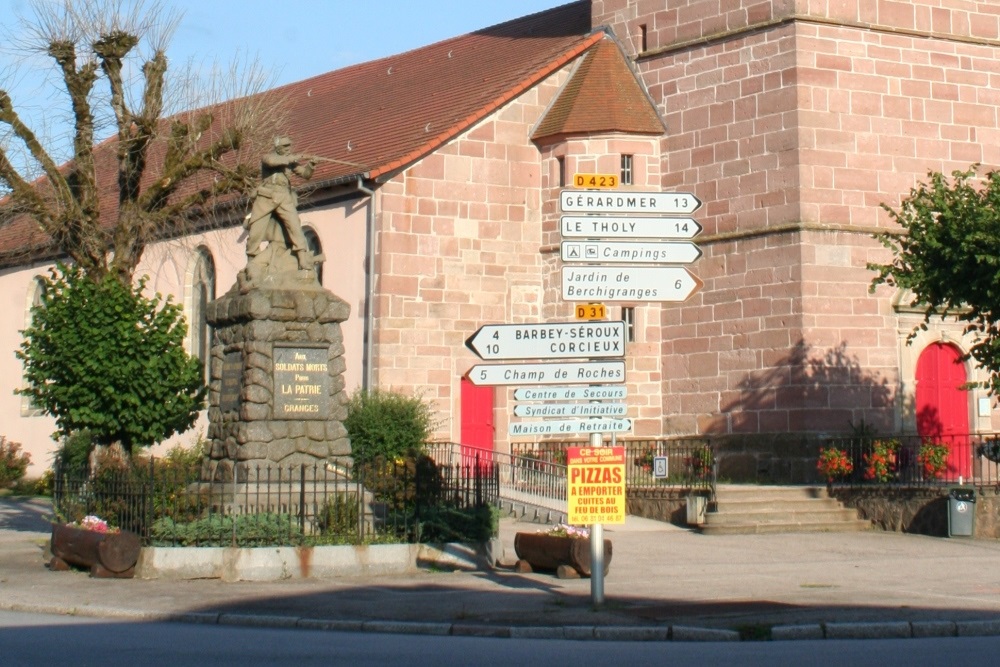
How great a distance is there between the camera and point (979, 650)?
10.9 m

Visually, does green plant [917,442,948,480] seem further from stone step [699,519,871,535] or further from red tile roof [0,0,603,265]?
red tile roof [0,0,603,265]

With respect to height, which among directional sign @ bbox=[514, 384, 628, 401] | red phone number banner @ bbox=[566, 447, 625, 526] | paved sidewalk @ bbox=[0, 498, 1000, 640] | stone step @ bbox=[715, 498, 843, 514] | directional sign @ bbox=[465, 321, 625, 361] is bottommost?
paved sidewalk @ bbox=[0, 498, 1000, 640]

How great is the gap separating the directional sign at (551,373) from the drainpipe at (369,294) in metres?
14.8

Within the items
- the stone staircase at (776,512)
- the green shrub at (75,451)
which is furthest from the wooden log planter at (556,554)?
the green shrub at (75,451)

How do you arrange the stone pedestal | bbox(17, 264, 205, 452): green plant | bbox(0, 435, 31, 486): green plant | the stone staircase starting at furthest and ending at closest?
bbox(0, 435, 31, 486): green plant → the stone staircase → bbox(17, 264, 205, 452): green plant → the stone pedestal

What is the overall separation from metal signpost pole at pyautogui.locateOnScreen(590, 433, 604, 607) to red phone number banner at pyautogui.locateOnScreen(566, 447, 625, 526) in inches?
4.8

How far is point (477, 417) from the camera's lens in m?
29.1

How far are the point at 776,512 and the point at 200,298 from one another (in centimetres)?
1720

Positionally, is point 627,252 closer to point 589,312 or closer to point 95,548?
point 589,312

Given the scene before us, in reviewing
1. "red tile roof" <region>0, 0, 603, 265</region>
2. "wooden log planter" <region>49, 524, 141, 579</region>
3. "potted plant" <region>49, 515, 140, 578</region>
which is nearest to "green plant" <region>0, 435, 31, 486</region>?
"red tile roof" <region>0, 0, 603, 265</region>

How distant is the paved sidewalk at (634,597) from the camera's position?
1226 centimetres

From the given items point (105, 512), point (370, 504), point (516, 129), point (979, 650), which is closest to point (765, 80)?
point (516, 129)

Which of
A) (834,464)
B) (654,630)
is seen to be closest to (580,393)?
(654,630)

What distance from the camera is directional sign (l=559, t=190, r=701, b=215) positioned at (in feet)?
42.9
